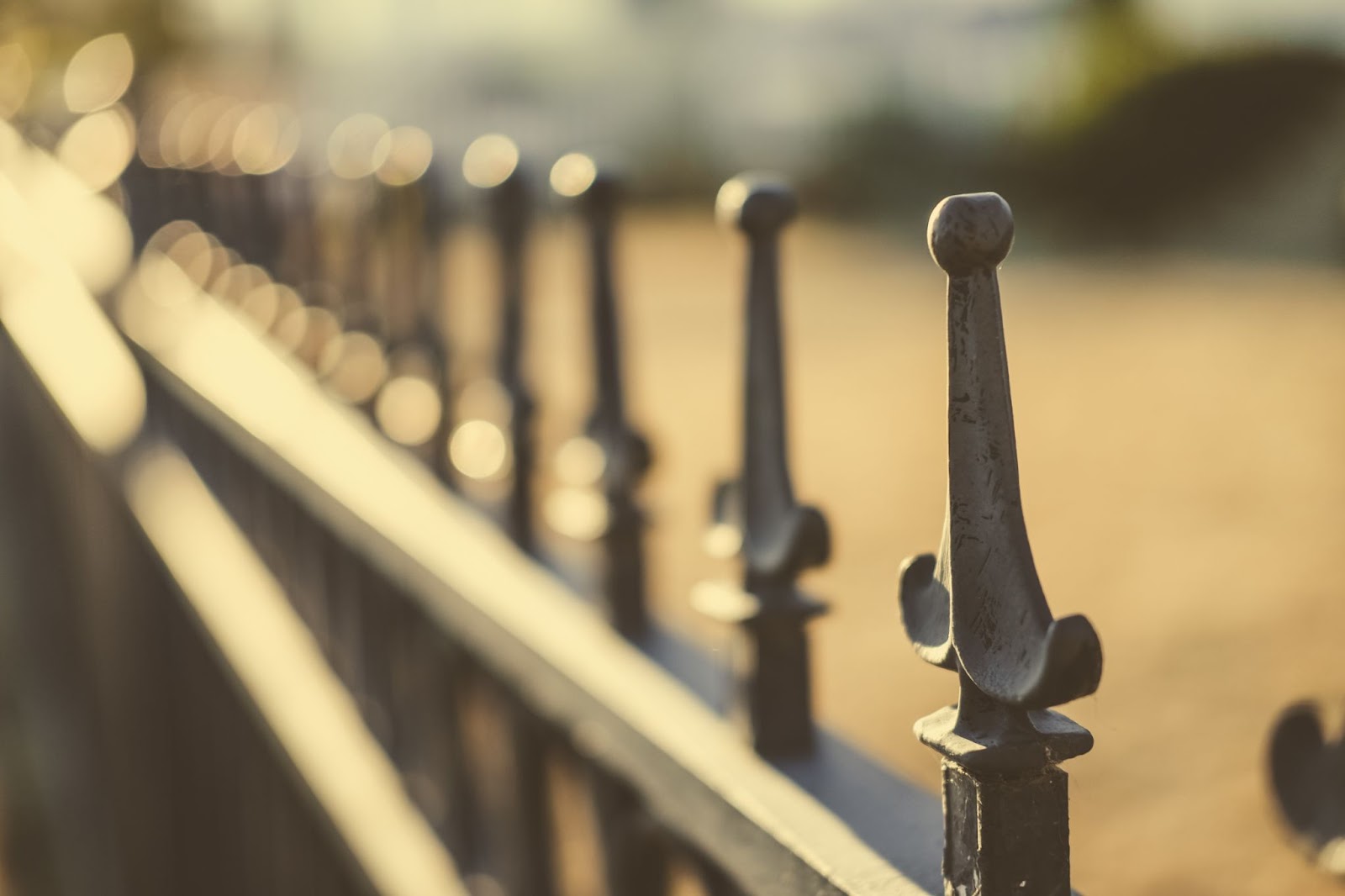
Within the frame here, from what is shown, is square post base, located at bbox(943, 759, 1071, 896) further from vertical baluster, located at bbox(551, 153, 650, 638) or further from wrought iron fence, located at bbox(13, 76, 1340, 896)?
vertical baluster, located at bbox(551, 153, 650, 638)

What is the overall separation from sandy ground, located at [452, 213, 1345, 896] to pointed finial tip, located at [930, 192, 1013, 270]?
26 cm

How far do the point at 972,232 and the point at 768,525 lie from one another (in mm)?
400

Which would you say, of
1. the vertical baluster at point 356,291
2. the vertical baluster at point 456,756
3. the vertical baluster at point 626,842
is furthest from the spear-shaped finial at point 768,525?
the vertical baluster at point 356,291

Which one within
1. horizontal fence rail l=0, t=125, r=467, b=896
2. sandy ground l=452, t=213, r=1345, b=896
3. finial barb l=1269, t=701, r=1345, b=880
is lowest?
sandy ground l=452, t=213, r=1345, b=896

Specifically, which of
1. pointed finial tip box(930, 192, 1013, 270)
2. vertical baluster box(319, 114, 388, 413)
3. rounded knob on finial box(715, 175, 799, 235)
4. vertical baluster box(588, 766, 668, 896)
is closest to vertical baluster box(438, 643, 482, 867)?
vertical baluster box(588, 766, 668, 896)

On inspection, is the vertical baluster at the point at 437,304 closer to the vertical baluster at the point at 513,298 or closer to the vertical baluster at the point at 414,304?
the vertical baluster at the point at 414,304

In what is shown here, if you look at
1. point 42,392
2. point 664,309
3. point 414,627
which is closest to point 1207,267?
point 664,309

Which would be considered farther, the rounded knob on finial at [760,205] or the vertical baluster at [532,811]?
the vertical baluster at [532,811]

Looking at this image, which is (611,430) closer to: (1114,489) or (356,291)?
(356,291)

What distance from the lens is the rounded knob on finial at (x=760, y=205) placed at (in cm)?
105

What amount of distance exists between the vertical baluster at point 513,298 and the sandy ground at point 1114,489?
0.32 ft

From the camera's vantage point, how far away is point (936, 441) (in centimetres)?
1122

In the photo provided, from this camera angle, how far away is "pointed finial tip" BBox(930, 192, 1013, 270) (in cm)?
70

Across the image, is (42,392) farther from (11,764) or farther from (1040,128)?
(1040,128)
